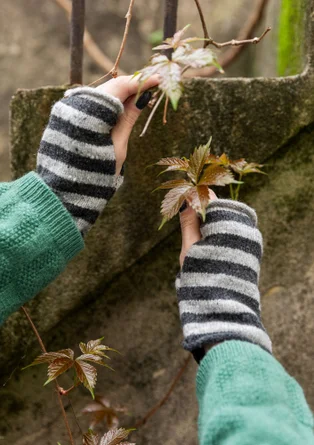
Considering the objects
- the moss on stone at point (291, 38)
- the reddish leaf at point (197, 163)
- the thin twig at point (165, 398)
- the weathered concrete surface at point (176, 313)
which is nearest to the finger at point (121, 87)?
the reddish leaf at point (197, 163)

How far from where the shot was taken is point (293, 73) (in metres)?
1.18

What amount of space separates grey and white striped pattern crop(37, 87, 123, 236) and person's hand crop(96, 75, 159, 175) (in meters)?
0.02

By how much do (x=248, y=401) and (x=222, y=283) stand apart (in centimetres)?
20

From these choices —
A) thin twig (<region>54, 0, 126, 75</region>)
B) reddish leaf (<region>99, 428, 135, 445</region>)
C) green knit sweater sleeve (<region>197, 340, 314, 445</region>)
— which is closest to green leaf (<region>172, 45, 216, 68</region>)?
green knit sweater sleeve (<region>197, 340, 314, 445</region>)

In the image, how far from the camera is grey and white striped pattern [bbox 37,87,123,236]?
2.64 ft

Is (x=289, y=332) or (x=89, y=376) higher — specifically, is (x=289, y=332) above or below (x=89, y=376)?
below

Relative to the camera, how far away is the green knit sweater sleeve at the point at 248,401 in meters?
0.61

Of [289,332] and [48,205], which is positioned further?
[289,332]

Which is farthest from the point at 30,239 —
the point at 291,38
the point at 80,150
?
the point at 291,38

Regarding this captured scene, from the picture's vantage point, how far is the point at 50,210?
2.61 feet

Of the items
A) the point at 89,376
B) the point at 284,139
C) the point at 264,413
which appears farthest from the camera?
the point at 284,139

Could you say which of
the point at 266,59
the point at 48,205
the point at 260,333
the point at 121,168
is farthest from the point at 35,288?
the point at 266,59

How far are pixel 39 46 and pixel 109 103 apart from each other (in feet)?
5.56

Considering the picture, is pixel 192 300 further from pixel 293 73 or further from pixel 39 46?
pixel 39 46
